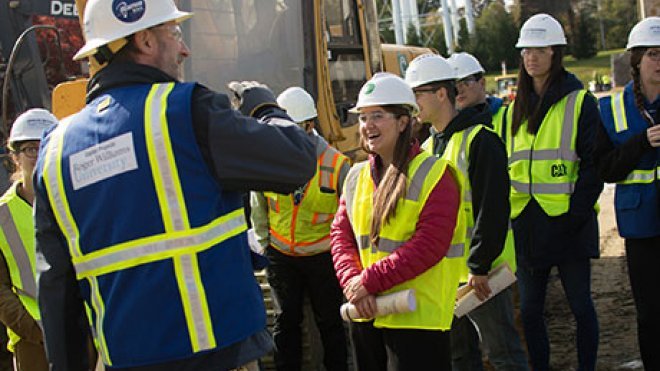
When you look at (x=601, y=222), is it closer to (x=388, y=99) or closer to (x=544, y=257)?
(x=544, y=257)

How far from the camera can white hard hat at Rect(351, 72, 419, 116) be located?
3740 mm

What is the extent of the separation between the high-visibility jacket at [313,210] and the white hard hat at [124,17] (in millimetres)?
2451

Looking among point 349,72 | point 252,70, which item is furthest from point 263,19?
point 349,72

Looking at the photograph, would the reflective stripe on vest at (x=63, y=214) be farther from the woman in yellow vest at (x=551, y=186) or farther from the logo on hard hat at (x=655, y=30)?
the logo on hard hat at (x=655, y=30)

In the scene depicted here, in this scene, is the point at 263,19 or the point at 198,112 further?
the point at 263,19

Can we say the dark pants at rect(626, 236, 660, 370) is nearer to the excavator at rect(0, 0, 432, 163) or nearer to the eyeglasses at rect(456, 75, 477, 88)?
the eyeglasses at rect(456, 75, 477, 88)

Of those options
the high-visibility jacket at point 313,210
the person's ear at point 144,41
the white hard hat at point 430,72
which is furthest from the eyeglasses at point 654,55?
the person's ear at point 144,41

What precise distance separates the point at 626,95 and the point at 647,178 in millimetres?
450

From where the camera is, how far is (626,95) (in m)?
4.62

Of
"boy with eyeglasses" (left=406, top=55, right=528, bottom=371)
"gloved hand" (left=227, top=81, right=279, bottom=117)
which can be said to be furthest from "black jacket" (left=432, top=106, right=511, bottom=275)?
"gloved hand" (left=227, top=81, right=279, bottom=117)

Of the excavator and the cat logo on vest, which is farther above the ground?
the excavator

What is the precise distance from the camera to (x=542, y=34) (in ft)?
16.2

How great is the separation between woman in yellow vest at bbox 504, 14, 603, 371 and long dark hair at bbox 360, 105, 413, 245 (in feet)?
4.57

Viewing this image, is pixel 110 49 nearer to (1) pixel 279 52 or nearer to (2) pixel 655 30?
(2) pixel 655 30
